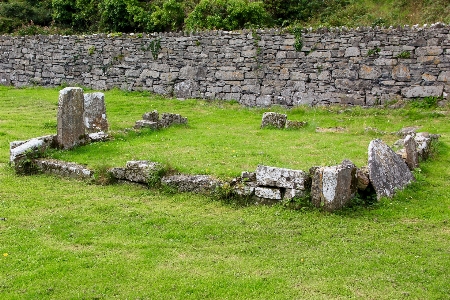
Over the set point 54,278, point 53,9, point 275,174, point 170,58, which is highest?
point 53,9

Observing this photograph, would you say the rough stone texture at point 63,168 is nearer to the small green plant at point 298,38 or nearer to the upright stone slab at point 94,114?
the upright stone slab at point 94,114

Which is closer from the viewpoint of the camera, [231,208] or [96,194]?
[231,208]

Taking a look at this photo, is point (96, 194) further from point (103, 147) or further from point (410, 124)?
point (410, 124)

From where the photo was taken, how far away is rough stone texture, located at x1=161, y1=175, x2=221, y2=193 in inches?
370

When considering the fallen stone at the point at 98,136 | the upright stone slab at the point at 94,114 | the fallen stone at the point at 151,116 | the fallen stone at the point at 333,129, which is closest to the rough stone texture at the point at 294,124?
the fallen stone at the point at 333,129

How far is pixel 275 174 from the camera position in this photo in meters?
8.84

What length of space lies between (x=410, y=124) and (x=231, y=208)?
9.97 m

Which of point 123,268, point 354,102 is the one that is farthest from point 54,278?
point 354,102

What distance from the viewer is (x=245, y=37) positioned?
68.9 ft

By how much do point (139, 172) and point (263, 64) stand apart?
38.4 ft

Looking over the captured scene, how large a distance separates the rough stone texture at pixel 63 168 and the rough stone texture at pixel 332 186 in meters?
4.38

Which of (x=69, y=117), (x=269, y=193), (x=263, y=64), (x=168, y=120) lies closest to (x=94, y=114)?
(x=69, y=117)

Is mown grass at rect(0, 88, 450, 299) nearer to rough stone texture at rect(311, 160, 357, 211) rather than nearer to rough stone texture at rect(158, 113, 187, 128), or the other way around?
rough stone texture at rect(311, 160, 357, 211)

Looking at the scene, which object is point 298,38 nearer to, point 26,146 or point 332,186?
point 26,146
